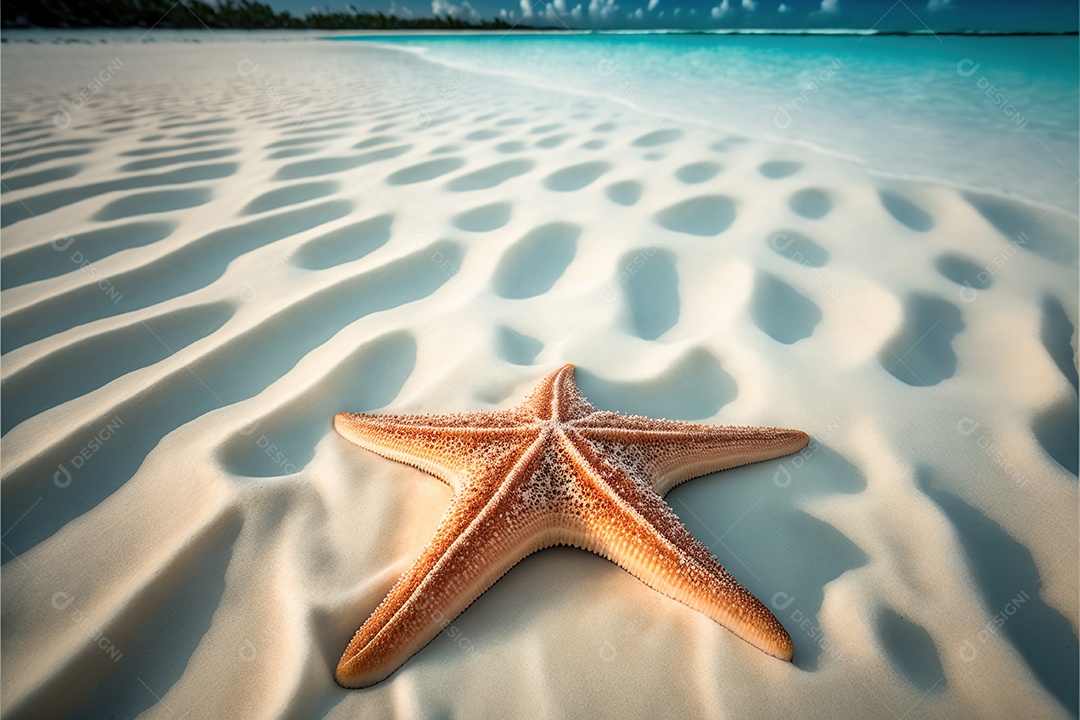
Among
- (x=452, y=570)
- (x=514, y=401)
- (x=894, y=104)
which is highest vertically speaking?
(x=452, y=570)

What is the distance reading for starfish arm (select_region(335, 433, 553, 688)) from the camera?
4.22 ft

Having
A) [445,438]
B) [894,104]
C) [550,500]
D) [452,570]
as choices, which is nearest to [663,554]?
[550,500]

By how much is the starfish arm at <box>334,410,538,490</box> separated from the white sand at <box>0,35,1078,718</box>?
11 centimetres

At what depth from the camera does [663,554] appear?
4.66 feet

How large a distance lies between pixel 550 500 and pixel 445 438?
460 mm

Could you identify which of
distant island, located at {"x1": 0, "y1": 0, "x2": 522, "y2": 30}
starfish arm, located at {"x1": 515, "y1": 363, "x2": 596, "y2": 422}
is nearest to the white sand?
starfish arm, located at {"x1": 515, "y1": 363, "x2": 596, "y2": 422}

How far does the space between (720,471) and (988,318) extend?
1988 mm

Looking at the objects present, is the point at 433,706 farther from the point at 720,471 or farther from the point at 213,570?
the point at 720,471

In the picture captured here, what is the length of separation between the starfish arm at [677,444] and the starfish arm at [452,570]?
1.07 ft

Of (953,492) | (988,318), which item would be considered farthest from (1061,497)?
(988,318)

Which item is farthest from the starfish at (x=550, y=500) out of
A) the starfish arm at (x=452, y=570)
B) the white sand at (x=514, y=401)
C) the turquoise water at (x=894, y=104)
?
the turquoise water at (x=894, y=104)

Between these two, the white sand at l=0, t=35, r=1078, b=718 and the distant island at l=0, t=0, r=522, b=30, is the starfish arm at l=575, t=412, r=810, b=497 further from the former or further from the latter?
the distant island at l=0, t=0, r=522, b=30

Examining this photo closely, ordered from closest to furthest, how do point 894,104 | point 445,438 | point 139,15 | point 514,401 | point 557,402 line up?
point 445,438 < point 557,402 < point 514,401 < point 894,104 < point 139,15

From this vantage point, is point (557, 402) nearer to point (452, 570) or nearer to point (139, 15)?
point (452, 570)
